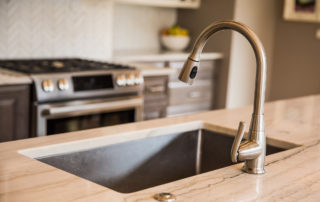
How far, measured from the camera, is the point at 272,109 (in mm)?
2393

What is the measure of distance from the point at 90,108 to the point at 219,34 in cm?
235

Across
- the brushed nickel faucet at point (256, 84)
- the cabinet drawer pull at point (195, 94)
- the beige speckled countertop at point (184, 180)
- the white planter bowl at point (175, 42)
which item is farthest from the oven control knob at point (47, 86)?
the white planter bowl at point (175, 42)

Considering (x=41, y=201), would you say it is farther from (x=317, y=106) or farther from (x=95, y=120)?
(x=95, y=120)

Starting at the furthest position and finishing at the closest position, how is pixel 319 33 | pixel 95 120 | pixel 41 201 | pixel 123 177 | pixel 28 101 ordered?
1. pixel 319 33
2. pixel 95 120
3. pixel 28 101
4. pixel 123 177
5. pixel 41 201

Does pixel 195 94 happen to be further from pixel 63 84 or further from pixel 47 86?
pixel 47 86

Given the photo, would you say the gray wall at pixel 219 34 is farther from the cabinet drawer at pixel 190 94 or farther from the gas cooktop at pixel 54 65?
the gas cooktop at pixel 54 65

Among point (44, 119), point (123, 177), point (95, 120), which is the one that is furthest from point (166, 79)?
point (123, 177)

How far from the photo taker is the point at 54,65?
3418mm

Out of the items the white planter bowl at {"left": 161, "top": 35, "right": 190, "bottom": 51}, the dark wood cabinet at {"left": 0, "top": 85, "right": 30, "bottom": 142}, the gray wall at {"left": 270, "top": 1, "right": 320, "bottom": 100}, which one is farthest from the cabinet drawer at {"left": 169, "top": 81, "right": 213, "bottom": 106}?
the dark wood cabinet at {"left": 0, "top": 85, "right": 30, "bottom": 142}

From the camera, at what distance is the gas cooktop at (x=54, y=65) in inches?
124

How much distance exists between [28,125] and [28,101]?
15 centimetres

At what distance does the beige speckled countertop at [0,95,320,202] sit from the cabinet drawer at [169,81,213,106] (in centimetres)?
274

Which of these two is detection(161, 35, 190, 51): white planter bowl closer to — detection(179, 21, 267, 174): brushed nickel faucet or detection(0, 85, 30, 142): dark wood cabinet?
detection(0, 85, 30, 142): dark wood cabinet

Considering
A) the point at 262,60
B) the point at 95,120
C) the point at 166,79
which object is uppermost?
the point at 262,60
